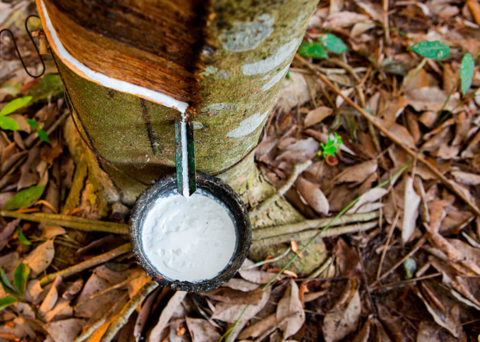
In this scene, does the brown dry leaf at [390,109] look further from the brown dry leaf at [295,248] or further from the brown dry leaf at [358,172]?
the brown dry leaf at [295,248]

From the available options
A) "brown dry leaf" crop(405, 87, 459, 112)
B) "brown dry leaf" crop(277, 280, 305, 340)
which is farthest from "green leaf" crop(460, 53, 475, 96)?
"brown dry leaf" crop(277, 280, 305, 340)

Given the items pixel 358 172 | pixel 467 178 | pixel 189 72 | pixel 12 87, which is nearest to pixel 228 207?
pixel 189 72

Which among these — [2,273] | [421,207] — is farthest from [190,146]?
[421,207]

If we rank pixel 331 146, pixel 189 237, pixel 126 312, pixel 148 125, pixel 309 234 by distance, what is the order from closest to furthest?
pixel 148 125 → pixel 189 237 → pixel 126 312 → pixel 309 234 → pixel 331 146

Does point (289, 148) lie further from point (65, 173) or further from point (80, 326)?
point (80, 326)

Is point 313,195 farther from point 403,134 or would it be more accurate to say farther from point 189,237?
point 189,237

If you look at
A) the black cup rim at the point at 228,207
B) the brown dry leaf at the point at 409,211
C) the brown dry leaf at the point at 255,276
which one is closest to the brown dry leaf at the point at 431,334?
the brown dry leaf at the point at 409,211
